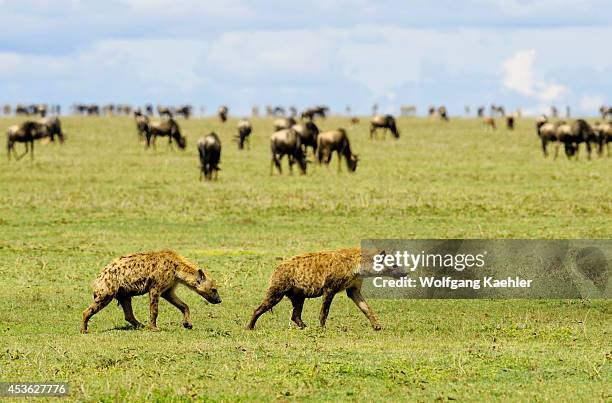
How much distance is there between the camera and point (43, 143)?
62.0 meters

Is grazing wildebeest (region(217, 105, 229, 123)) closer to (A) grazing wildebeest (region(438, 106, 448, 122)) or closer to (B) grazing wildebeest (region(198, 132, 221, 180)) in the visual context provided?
(A) grazing wildebeest (region(438, 106, 448, 122))

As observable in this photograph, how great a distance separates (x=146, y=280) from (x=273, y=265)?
8419mm

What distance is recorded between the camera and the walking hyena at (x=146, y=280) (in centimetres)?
1533

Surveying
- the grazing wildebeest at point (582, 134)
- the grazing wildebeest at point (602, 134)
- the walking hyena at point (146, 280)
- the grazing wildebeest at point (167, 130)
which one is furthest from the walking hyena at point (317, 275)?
the grazing wildebeest at point (167, 130)

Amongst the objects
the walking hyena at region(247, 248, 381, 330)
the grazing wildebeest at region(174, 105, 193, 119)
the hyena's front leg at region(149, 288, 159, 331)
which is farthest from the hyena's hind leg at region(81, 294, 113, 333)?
the grazing wildebeest at region(174, 105, 193, 119)

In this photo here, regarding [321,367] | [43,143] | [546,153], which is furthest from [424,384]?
[43,143]

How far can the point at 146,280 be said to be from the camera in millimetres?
15422

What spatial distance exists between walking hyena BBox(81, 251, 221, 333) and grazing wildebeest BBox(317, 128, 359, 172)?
29.8 meters

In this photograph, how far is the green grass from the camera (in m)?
12.2

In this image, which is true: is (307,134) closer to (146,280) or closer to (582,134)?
(582,134)

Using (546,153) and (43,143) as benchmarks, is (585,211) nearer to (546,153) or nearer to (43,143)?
(546,153)

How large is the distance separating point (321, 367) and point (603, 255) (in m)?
12.6

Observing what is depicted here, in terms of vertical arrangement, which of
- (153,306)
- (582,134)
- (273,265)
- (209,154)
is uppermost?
(582,134)

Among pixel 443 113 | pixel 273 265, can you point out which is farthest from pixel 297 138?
pixel 443 113
